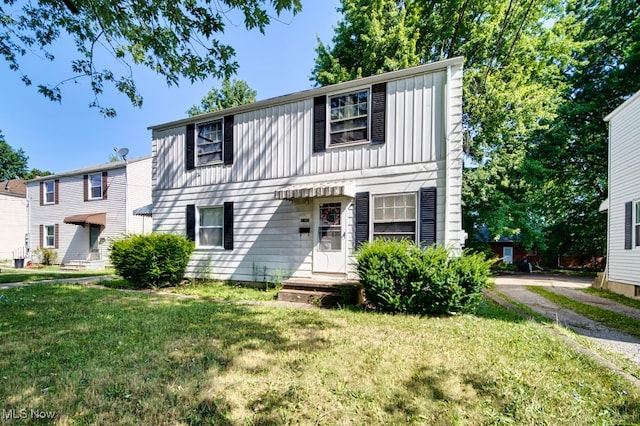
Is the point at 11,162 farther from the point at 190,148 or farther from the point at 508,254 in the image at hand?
the point at 508,254

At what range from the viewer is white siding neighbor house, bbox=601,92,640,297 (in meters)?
7.69

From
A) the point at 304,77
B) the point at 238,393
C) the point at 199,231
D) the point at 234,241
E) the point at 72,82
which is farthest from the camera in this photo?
the point at 304,77

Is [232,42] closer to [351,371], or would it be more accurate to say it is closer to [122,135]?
[351,371]

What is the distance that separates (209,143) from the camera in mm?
9023

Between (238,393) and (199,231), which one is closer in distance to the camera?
(238,393)

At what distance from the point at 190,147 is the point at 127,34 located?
463 centimetres

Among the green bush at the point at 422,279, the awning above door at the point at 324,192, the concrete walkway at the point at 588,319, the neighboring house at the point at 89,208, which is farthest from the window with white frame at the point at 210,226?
the concrete walkway at the point at 588,319

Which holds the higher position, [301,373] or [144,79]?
[144,79]

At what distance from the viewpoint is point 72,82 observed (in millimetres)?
5656

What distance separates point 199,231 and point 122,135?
11.5 m

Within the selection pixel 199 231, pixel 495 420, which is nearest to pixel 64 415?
pixel 495 420

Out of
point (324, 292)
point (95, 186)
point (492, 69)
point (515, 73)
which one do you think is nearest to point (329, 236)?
point (324, 292)

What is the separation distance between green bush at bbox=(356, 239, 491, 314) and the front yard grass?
453 millimetres

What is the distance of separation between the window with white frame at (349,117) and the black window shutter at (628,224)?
752 cm
